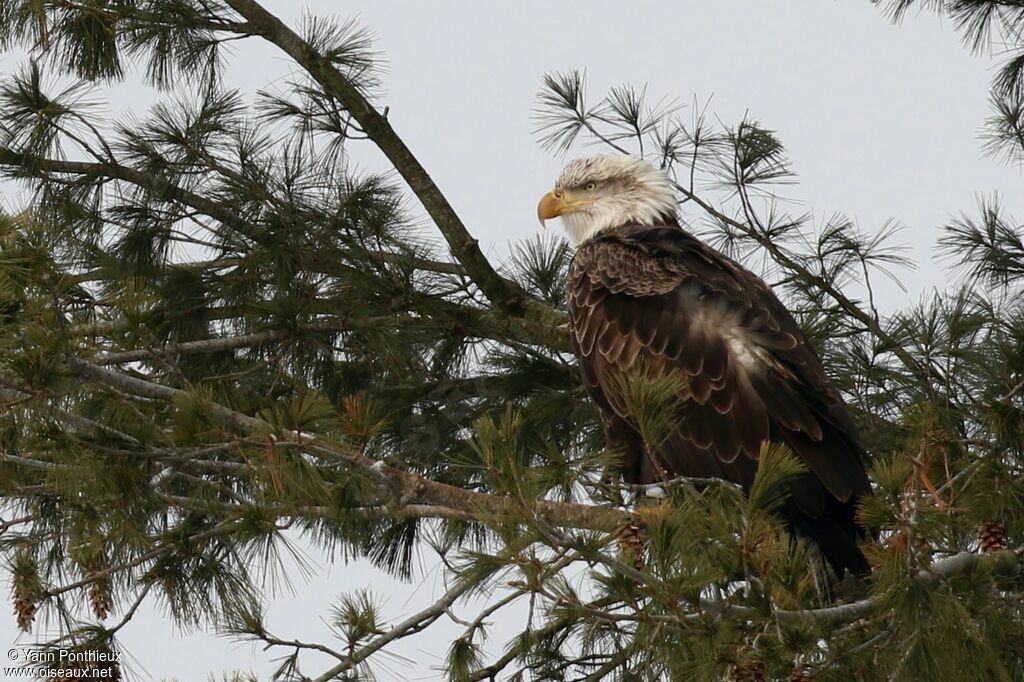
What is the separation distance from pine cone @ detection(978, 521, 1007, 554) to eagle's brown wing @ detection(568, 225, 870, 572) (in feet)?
2.06

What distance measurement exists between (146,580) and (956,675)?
2.45m

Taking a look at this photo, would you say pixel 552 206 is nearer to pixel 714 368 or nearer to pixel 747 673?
pixel 714 368

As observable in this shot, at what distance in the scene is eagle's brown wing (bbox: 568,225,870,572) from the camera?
14.2ft

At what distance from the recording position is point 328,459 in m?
3.33

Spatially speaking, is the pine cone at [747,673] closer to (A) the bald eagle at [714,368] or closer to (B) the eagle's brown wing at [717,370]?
(A) the bald eagle at [714,368]

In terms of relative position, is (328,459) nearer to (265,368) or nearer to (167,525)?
(167,525)

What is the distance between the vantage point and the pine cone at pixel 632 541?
9.76 feet

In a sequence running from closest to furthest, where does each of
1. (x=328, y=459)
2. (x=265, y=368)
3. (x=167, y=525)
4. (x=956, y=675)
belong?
(x=956, y=675), (x=328, y=459), (x=167, y=525), (x=265, y=368)

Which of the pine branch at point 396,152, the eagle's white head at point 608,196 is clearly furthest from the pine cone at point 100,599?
the eagle's white head at point 608,196

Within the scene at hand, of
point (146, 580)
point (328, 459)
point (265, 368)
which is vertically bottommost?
point (328, 459)

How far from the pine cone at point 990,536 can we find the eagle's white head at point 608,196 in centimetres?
262

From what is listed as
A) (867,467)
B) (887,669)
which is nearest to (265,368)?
(867,467)

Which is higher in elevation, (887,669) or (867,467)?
(867,467)

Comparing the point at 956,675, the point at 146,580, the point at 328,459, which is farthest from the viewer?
the point at 146,580
